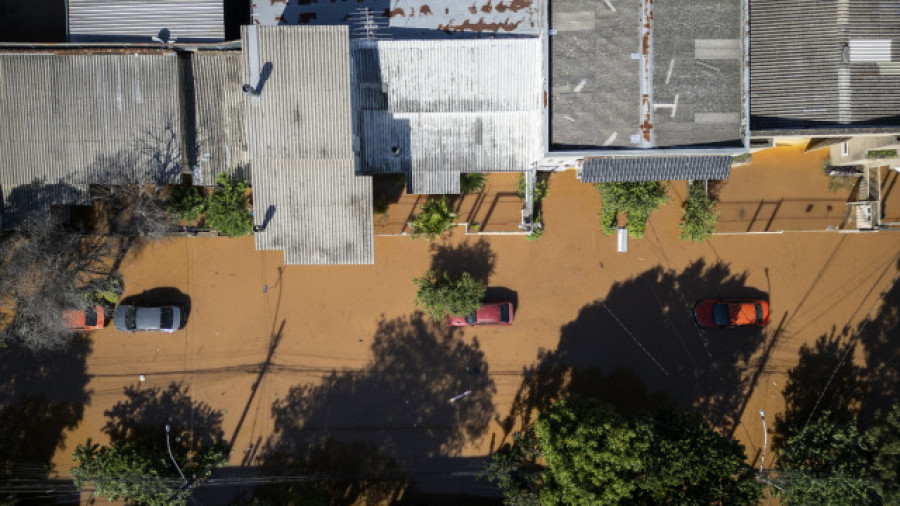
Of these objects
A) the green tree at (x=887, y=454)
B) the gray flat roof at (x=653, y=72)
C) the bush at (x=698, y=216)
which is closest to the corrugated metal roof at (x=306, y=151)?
the gray flat roof at (x=653, y=72)

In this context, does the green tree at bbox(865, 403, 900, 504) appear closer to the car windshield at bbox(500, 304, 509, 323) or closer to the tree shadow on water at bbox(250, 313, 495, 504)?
the car windshield at bbox(500, 304, 509, 323)

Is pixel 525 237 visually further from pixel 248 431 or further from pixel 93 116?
pixel 93 116

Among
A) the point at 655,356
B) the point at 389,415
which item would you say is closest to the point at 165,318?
the point at 389,415

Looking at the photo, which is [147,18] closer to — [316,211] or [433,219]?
[316,211]

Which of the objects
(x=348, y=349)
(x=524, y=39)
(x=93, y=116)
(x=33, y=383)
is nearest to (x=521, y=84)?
(x=524, y=39)

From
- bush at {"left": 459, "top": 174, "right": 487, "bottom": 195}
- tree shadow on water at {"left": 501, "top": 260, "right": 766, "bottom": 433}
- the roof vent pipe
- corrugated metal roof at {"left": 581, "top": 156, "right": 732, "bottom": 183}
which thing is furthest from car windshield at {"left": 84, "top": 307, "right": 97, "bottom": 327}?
corrugated metal roof at {"left": 581, "top": 156, "right": 732, "bottom": 183}

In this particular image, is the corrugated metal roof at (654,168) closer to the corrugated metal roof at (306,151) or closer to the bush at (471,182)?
the bush at (471,182)

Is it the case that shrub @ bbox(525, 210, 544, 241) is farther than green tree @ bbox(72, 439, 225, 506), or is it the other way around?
shrub @ bbox(525, 210, 544, 241)
